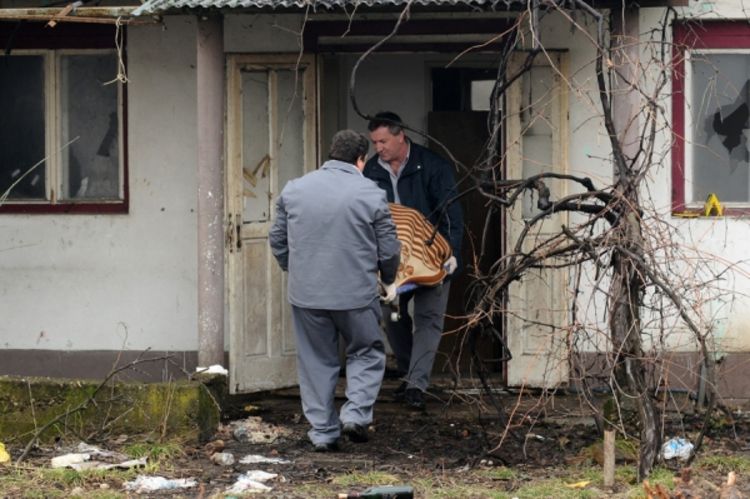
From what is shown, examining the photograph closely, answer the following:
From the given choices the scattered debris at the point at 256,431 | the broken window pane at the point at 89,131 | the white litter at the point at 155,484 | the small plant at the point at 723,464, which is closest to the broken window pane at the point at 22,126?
the broken window pane at the point at 89,131

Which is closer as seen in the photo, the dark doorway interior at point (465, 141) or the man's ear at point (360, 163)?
the man's ear at point (360, 163)

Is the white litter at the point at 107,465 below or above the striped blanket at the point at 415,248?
below

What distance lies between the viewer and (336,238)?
29.2 ft

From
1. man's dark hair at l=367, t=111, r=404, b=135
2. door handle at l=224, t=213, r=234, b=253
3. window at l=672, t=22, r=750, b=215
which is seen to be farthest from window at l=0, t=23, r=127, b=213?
window at l=672, t=22, r=750, b=215

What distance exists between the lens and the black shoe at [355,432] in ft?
29.7

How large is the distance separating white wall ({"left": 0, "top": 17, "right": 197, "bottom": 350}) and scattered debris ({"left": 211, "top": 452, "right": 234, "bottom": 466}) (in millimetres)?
2635

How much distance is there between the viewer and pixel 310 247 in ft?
29.3

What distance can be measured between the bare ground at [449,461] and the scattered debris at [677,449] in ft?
0.34

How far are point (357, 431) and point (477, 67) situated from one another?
441 cm

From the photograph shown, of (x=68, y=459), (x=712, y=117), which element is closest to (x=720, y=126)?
(x=712, y=117)

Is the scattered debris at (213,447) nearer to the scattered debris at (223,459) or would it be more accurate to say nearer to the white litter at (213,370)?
the scattered debris at (223,459)

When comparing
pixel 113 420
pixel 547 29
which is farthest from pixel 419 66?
pixel 113 420

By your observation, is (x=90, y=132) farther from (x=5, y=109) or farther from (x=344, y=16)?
(x=344, y=16)

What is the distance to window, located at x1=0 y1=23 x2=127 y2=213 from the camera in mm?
11469
